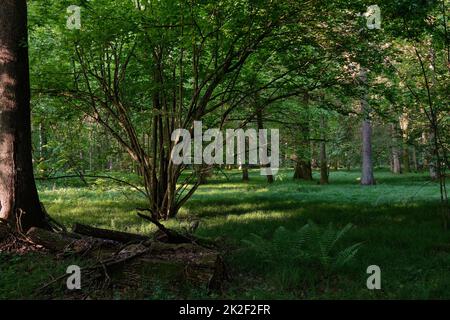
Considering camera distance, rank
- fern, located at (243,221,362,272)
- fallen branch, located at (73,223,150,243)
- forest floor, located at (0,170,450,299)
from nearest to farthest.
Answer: forest floor, located at (0,170,450,299) → fern, located at (243,221,362,272) → fallen branch, located at (73,223,150,243)

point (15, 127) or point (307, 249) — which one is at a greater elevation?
point (15, 127)

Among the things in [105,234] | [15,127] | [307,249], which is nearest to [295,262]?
[307,249]

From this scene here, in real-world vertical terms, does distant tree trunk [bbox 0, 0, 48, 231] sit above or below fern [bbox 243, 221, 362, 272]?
above

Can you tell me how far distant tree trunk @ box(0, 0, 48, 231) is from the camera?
668 centimetres

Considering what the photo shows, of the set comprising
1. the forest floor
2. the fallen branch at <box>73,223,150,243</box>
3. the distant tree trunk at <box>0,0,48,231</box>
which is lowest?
the forest floor

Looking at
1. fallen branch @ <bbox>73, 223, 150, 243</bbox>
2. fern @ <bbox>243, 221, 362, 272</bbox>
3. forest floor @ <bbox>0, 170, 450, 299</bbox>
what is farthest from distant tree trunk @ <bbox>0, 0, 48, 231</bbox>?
fern @ <bbox>243, 221, 362, 272</bbox>

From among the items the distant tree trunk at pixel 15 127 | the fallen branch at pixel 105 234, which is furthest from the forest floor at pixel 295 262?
the distant tree trunk at pixel 15 127

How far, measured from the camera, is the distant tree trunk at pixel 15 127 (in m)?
6.68

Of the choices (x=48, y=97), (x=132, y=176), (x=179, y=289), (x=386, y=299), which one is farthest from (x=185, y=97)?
(x=386, y=299)

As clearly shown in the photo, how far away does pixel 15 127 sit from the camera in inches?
266

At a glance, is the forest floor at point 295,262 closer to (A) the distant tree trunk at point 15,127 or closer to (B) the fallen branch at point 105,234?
(B) the fallen branch at point 105,234

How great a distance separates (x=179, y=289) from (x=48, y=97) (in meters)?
8.71

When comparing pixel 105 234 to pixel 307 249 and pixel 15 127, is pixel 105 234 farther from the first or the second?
pixel 307 249

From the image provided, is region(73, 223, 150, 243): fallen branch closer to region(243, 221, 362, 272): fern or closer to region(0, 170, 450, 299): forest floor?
region(0, 170, 450, 299): forest floor
